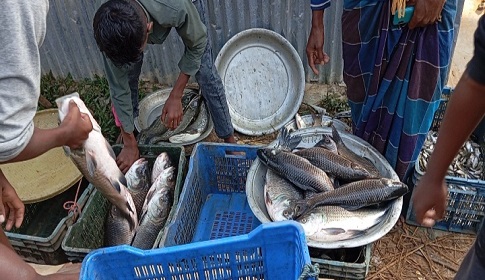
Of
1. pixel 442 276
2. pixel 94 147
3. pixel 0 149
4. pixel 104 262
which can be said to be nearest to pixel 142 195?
pixel 94 147

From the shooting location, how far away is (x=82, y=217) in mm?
3416

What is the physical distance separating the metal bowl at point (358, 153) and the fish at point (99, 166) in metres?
0.90

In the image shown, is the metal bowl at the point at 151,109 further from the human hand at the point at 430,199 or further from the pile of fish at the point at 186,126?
the human hand at the point at 430,199

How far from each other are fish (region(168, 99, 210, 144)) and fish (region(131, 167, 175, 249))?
865 millimetres

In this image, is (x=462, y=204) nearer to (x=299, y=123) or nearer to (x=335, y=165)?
(x=335, y=165)

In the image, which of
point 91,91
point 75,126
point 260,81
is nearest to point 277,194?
point 75,126

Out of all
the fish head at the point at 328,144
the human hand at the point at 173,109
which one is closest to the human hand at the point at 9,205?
the human hand at the point at 173,109

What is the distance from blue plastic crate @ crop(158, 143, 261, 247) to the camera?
365 cm

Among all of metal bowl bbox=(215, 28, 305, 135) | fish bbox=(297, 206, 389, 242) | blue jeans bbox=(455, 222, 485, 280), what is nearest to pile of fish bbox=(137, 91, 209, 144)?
metal bowl bbox=(215, 28, 305, 135)

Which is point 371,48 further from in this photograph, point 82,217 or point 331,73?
point 82,217

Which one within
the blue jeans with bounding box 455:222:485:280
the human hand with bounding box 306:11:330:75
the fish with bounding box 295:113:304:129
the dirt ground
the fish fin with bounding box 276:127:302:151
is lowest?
the dirt ground

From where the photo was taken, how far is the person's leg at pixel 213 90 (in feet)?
12.5

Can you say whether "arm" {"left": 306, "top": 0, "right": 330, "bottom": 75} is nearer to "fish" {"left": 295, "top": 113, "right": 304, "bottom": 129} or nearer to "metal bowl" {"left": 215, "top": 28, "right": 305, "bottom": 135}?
"fish" {"left": 295, "top": 113, "right": 304, "bottom": 129}

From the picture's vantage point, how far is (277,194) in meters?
3.28
